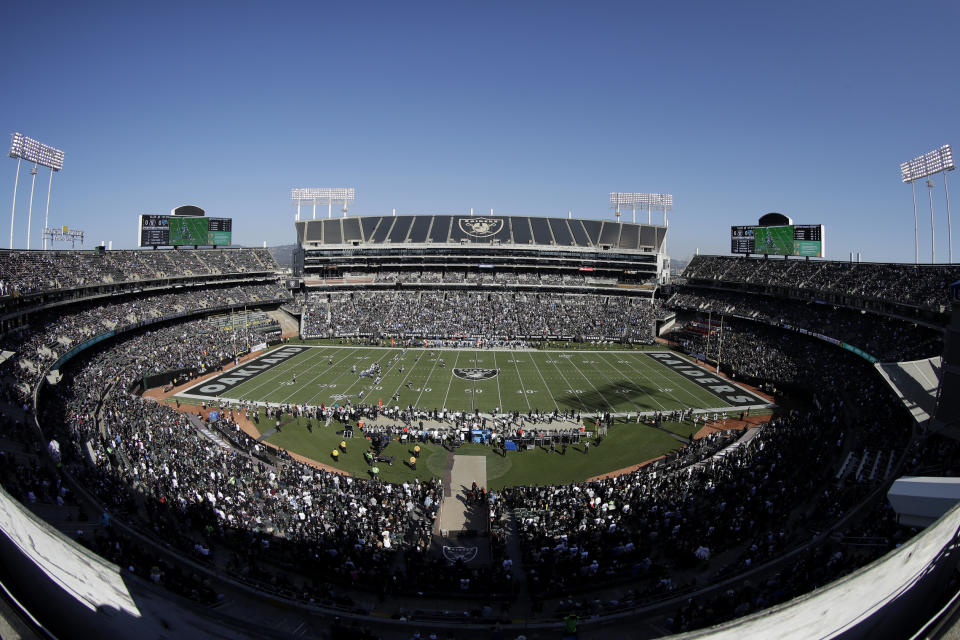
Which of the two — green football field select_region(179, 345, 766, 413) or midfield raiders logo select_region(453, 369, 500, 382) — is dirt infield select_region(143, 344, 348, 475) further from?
midfield raiders logo select_region(453, 369, 500, 382)

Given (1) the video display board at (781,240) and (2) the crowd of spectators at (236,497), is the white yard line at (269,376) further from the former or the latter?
(1) the video display board at (781,240)

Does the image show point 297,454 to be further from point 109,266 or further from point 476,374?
point 109,266

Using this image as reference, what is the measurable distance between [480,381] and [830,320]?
2915cm

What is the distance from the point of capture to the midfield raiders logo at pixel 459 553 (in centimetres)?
1501

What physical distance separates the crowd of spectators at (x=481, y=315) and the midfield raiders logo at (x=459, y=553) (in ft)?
129

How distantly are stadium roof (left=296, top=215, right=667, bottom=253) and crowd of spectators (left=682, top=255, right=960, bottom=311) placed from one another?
10166mm

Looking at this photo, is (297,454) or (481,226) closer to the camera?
(297,454)

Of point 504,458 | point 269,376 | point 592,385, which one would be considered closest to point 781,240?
point 592,385

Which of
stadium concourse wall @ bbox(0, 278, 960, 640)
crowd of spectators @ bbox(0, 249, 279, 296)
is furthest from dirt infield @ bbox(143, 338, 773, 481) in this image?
stadium concourse wall @ bbox(0, 278, 960, 640)

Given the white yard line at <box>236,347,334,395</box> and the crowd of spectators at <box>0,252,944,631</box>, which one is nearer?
the crowd of spectators at <box>0,252,944,631</box>

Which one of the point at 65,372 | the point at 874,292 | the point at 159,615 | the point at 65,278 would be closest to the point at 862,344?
the point at 874,292

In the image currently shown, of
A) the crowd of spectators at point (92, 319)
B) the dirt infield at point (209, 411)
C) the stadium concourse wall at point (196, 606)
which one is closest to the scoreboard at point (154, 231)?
the crowd of spectators at point (92, 319)

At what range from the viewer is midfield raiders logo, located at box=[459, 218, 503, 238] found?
233 feet

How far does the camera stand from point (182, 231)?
2263 inches
